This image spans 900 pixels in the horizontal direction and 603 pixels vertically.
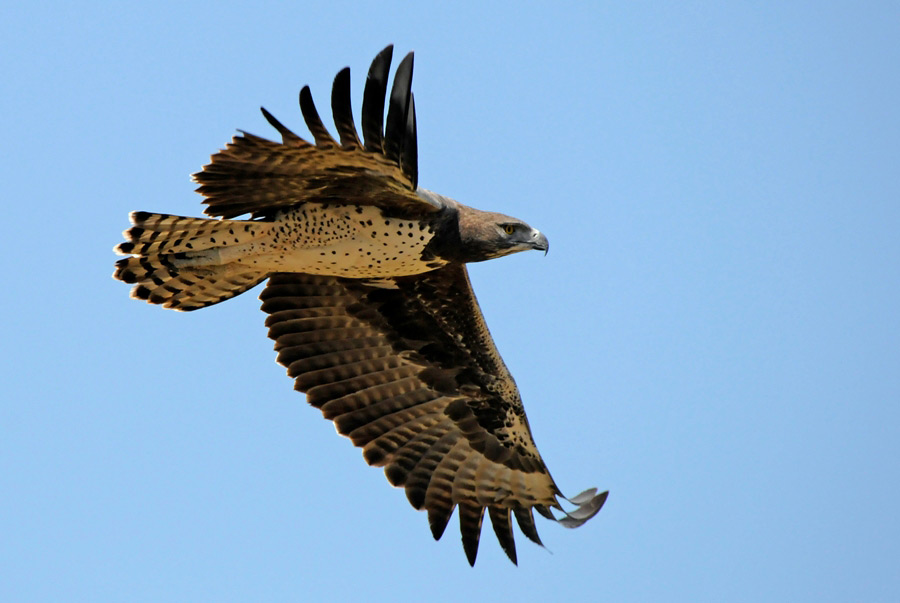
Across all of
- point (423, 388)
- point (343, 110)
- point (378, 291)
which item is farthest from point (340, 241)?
point (423, 388)

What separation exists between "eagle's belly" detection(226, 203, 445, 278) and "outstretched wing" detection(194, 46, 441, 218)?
4.7 inches

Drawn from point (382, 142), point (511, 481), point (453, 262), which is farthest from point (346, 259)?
point (511, 481)

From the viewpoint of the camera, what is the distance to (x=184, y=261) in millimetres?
9500

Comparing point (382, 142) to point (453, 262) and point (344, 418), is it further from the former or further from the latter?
point (344, 418)

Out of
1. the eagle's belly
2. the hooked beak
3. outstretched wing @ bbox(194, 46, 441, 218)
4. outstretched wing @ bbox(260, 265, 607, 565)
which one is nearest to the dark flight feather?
outstretched wing @ bbox(194, 46, 441, 218)

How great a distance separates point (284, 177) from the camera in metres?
8.66

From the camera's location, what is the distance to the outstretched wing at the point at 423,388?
412 inches

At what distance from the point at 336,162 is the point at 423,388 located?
2.97m

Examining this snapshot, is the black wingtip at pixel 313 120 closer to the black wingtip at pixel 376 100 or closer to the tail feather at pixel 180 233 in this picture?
the black wingtip at pixel 376 100

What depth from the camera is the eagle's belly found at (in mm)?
→ 9180

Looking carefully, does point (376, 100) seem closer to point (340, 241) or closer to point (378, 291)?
point (340, 241)

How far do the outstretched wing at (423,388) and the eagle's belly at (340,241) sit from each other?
93 cm

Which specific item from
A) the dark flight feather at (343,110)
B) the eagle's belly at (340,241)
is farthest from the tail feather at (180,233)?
the dark flight feather at (343,110)

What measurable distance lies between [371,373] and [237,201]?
240 centimetres
